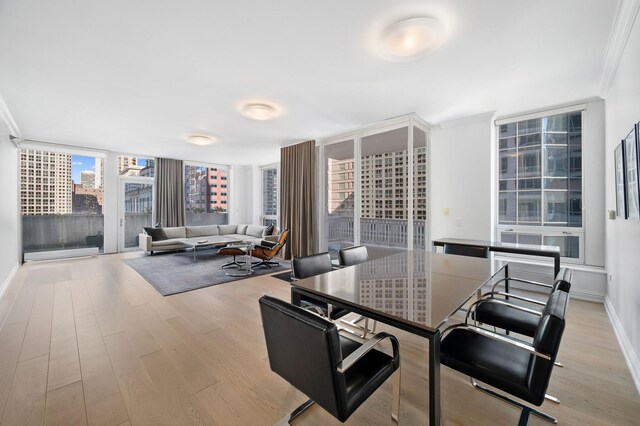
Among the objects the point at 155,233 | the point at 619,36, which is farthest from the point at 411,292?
the point at 155,233

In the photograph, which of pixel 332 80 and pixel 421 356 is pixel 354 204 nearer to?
pixel 332 80

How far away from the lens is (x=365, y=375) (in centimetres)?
124

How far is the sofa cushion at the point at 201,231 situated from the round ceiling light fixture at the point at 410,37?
6.69 m

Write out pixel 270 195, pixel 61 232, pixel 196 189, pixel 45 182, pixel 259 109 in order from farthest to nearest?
pixel 270 195 < pixel 196 189 < pixel 61 232 < pixel 45 182 < pixel 259 109

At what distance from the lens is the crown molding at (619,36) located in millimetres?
1857

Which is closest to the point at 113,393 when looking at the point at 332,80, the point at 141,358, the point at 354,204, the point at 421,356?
the point at 141,358

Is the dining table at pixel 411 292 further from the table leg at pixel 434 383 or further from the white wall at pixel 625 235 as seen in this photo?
the white wall at pixel 625 235

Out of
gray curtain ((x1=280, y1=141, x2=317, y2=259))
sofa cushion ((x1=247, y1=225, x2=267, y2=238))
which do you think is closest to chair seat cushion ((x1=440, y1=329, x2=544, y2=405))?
gray curtain ((x1=280, y1=141, x2=317, y2=259))

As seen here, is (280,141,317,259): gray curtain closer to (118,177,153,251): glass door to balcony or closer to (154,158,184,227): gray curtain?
(154,158,184,227): gray curtain

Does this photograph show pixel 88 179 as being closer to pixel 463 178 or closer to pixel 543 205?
pixel 463 178

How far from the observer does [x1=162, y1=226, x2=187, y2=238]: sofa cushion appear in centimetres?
689

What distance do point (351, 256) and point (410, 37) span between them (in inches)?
78.0

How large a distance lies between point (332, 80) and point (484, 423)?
3.19 meters

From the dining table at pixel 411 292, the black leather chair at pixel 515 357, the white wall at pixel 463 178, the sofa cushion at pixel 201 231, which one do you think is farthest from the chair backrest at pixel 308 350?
the sofa cushion at pixel 201 231
